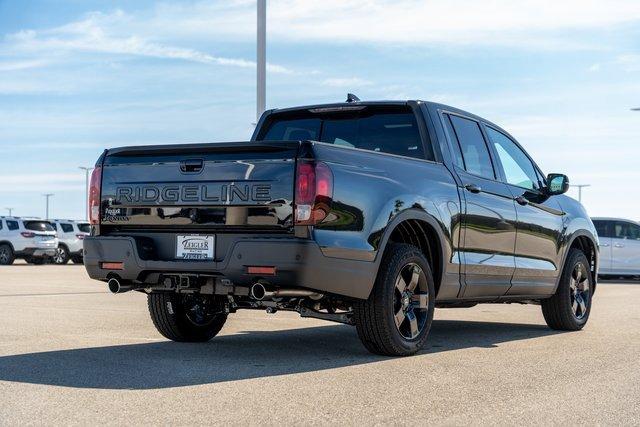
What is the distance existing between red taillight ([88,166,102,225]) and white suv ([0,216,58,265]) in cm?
2789

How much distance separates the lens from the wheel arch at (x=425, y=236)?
7.41m

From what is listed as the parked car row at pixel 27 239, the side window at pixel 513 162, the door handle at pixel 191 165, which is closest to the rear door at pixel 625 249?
the side window at pixel 513 162

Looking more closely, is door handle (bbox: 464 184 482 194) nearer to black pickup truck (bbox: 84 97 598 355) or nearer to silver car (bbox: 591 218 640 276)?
black pickup truck (bbox: 84 97 598 355)

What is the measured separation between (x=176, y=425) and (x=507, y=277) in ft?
15.4

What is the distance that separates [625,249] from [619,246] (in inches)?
6.0

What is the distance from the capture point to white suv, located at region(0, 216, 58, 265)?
112ft

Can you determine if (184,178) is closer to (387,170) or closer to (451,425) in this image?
(387,170)

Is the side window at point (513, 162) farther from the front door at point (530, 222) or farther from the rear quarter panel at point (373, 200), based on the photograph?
the rear quarter panel at point (373, 200)

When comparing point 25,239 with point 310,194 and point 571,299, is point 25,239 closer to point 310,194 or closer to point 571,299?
point 571,299

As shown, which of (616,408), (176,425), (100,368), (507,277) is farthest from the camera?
(507,277)

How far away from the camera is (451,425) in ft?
16.0

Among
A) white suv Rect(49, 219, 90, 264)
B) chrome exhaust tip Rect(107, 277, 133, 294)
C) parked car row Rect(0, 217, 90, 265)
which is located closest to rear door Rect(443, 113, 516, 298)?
chrome exhaust tip Rect(107, 277, 133, 294)

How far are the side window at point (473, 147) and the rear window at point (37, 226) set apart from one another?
2789 cm

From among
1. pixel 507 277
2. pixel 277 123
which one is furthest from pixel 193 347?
pixel 507 277
